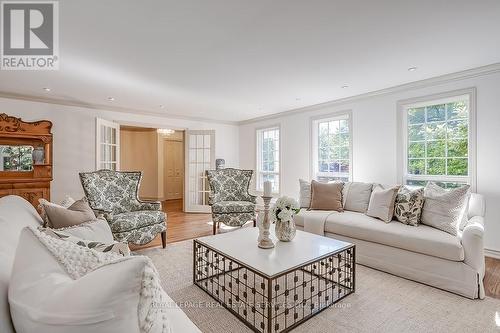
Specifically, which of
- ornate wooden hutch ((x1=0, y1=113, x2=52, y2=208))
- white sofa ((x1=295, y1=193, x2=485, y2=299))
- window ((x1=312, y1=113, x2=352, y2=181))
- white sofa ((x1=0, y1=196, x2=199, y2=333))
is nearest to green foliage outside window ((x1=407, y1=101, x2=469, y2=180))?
white sofa ((x1=295, y1=193, x2=485, y2=299))

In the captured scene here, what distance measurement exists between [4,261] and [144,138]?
723 centimetres

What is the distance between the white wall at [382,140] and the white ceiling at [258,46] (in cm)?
27

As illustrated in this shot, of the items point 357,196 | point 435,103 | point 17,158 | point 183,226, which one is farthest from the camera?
point 183,226

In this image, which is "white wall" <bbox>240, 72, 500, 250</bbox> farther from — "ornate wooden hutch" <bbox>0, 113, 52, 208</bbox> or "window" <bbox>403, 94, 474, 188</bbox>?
"ornate wooden hutch" <bbox>0, 113, 52, 208</bbox>

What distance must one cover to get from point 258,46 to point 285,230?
5.91 ft

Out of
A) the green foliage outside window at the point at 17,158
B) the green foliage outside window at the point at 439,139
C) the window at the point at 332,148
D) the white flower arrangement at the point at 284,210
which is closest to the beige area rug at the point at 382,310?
the white flower arrangement at the point at 284,210

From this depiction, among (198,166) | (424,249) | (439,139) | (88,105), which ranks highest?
(88,105)

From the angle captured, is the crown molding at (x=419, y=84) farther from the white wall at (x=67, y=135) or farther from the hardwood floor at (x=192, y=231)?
the white wall at (x=67, y=135)

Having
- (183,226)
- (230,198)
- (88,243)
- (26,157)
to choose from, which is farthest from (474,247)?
(26,157)

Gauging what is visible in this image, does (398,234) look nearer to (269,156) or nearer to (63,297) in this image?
(63,297)

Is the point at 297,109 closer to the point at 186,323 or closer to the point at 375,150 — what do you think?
the point at 375,150

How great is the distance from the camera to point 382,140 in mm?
3842

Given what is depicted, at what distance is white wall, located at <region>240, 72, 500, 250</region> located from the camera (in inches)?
115

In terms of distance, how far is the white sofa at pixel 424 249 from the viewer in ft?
6.94
